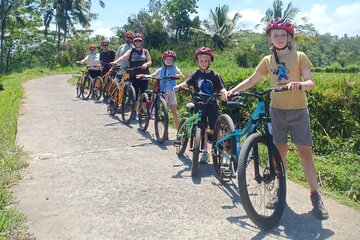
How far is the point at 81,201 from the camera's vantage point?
4348 millimetres

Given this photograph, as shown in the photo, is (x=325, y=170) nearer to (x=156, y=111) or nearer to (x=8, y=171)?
(x=156, y=111)

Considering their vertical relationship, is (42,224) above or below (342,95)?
below

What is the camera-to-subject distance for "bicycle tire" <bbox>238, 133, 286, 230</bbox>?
139 inches

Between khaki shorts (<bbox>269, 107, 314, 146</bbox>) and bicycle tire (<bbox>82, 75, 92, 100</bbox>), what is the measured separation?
9.08 meters

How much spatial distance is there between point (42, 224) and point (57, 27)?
46.3m

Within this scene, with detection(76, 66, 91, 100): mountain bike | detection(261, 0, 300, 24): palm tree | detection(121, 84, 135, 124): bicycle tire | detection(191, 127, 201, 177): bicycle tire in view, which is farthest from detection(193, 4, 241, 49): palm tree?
detection(191, 127, 201, 177): bicycle tire

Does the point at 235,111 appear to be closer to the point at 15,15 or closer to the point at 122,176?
the point at 122,176

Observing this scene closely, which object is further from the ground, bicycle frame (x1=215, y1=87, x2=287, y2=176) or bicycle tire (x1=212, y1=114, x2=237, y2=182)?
bicycle frame (x1=215, y1=87, x2=287, y2=176)

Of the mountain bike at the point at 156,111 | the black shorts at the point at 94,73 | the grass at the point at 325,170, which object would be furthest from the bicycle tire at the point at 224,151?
the black shorts at the point at 94,73

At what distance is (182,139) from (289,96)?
2220 mm

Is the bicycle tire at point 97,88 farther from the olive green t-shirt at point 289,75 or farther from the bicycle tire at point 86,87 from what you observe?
the olive green t-shirt at point 289,75

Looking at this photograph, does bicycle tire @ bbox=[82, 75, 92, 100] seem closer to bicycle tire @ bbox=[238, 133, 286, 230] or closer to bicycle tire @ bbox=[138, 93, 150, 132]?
bicycle tire @ bbox=[138, 93, 150, 132]

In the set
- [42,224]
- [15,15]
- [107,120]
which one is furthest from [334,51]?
[42,224]

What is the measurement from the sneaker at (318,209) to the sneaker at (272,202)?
0.43 metres
